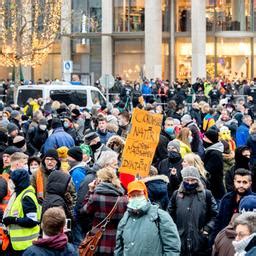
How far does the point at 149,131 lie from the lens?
40.8 ft

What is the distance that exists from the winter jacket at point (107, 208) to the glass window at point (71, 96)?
63.6 feet

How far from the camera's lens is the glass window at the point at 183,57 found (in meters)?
59.4

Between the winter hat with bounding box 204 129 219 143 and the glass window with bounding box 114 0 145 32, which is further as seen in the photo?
the glass window with bounding box 114 0 145 32

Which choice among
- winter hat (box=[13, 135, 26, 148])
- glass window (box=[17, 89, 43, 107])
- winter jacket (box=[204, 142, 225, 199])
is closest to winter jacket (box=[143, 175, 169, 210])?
winter jacket (box=[204, 142, 225, 199])

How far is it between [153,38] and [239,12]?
8.05 m

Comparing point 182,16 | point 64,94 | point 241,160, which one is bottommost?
point 241,160

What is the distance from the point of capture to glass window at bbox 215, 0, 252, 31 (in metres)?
60.1

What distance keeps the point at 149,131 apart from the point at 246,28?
49.2m

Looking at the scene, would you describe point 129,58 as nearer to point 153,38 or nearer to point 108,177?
point 153,38

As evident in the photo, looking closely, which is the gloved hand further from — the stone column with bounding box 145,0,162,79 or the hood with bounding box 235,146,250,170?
the stone column with bounding box 145,0,162,79

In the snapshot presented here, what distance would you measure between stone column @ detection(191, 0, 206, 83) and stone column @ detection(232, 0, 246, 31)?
5.63 metres

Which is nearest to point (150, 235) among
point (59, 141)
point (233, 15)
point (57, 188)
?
point (57, 188)

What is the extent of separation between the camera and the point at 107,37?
5881cm

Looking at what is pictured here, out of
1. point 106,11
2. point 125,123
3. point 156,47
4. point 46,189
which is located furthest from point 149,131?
point 106,11
